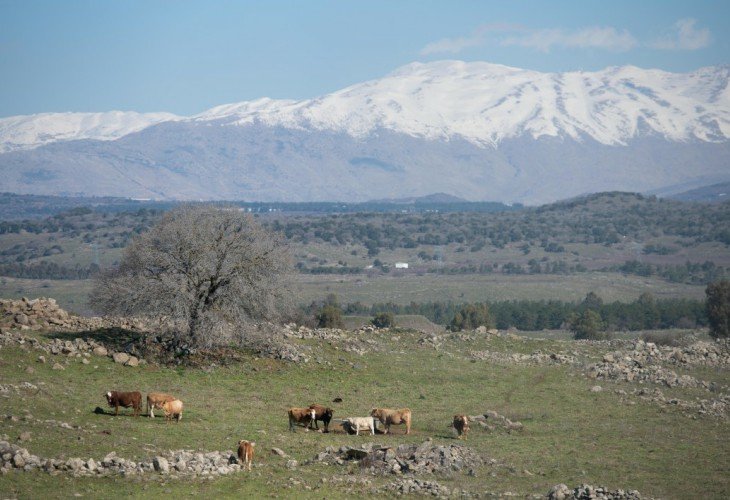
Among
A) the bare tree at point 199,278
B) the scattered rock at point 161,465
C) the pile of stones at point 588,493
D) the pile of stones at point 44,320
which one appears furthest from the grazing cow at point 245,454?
the pile of stones at point 44,320

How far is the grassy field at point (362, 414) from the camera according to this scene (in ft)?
82.5

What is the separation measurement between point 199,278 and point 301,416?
392 inches

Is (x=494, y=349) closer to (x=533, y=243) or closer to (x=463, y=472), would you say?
(x=463, y=472)

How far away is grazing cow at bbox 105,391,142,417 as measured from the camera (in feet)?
97.5

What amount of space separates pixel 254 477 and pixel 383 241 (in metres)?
166

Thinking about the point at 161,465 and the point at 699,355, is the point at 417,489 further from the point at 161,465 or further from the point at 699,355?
the point at 699,355

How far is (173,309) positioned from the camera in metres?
37.9

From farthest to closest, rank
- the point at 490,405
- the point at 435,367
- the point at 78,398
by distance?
the point at 435,367
the point at 490,405
the point at 78,398

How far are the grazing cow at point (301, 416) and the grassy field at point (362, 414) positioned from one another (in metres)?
0.45

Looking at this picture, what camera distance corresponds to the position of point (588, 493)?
24734 millimetres

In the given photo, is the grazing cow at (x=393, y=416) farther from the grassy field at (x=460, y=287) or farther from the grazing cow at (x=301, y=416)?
the grassy field at (x=460, y=287)

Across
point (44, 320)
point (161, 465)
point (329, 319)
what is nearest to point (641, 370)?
point (329, 319)

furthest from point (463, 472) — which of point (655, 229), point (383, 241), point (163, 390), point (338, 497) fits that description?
point (655, 229)

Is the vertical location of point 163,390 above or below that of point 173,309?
below
